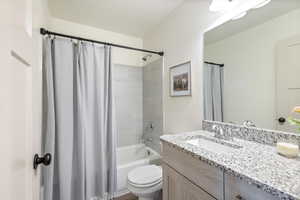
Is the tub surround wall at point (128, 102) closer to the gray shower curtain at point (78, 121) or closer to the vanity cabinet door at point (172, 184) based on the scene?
the gray shower curtain at point (78, 121)

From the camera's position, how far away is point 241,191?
22.6 inches

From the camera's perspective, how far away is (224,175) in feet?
2.11

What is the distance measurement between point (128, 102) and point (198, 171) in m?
1.90

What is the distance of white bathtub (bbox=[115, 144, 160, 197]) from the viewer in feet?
6.23

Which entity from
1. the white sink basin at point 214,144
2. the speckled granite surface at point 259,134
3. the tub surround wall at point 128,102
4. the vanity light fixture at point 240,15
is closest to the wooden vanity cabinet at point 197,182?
the white sink basin at point 214,144

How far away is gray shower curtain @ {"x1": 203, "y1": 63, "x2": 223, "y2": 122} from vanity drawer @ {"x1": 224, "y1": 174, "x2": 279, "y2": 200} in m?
0.78

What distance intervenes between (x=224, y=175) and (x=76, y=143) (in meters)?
1.50

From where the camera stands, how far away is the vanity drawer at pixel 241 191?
52cm

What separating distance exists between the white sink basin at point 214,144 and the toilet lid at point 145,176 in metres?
0.64

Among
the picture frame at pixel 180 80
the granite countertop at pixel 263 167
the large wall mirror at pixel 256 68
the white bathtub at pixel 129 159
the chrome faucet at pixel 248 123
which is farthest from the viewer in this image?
the white bathtub at pixel 129 159

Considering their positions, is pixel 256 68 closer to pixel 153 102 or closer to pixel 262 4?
pixel 262 4

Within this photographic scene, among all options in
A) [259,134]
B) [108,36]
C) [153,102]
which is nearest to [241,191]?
[259,134]

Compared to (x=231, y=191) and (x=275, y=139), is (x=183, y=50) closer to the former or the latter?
(x=275, y=139)

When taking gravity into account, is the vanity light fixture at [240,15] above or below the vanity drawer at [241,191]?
above
